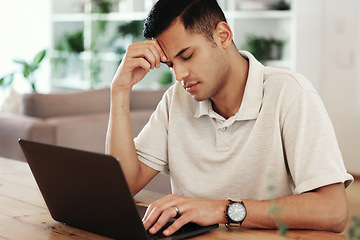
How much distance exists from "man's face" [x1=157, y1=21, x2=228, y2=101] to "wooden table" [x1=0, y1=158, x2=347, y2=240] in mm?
345

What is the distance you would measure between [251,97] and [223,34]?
0.21 m

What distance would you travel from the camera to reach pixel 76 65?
25.5 ft

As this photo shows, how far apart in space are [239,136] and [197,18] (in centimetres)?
36

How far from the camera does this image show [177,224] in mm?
1182

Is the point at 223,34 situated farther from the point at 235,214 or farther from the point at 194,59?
the point at 235,214

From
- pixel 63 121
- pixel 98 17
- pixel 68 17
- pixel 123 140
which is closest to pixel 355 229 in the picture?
pixel 123 140

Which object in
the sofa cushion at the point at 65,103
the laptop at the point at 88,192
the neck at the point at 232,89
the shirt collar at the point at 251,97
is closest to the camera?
the laptop at the point at 88,192

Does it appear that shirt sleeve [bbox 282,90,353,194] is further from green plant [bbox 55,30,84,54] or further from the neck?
green plant [bbox 55,30,84,54]

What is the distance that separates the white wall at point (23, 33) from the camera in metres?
7.70

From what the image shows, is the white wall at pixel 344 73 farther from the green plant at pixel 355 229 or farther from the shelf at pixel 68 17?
the green plant at pixel 355 229

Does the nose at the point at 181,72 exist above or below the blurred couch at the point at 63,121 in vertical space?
above

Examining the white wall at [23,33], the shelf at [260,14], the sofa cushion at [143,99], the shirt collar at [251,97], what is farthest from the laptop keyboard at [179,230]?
the white wall at [23,33]

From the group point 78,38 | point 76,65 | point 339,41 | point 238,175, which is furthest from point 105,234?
point 76,65

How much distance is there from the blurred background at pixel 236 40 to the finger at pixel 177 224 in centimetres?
296
